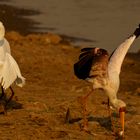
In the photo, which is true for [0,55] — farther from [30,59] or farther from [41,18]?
[41,18]

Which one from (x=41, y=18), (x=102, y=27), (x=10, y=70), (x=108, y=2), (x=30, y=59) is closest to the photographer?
(x=10, y=70)

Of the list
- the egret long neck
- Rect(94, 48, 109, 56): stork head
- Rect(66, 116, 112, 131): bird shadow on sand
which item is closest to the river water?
Rect(66, 116, 112, 131): bird shadow on sand

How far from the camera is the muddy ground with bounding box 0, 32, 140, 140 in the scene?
804cm

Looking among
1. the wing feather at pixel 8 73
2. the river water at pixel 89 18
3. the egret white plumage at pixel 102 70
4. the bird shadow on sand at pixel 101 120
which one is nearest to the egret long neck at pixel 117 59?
the egret white plumage at pixel 102 70

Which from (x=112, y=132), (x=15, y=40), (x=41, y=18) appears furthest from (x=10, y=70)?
(x=41, y=18)

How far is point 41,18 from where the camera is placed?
24.9 m

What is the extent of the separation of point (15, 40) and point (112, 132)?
10.4 metres

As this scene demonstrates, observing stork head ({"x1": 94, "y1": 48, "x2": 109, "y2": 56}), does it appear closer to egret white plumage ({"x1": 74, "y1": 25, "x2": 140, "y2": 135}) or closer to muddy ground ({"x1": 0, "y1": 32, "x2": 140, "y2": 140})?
egret white plumage ({"x1": 74, "y1": 25, "x2": 140, "y2": 135})

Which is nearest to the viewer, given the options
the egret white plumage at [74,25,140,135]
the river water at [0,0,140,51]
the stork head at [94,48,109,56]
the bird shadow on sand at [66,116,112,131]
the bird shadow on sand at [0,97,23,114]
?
the stork head at [94,48,109,56]

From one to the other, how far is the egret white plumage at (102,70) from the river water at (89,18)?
10.8 metres

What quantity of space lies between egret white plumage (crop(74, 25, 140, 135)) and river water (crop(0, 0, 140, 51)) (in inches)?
425

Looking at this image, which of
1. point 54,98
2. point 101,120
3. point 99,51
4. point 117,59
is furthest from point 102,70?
point 54,98

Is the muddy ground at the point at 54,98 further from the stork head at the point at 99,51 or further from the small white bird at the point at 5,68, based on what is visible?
the stork head at the point at 99,51

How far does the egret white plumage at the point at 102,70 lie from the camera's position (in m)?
8.09
